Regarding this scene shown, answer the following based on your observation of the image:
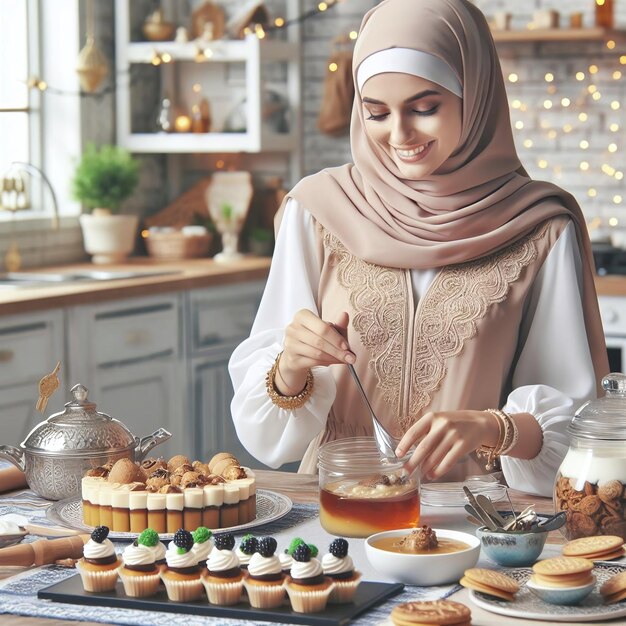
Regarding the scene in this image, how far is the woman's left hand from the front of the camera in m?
1.59

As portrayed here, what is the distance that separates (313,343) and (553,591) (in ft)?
1.86

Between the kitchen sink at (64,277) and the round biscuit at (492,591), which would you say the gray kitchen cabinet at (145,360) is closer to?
the kitchen sink at (64,277)

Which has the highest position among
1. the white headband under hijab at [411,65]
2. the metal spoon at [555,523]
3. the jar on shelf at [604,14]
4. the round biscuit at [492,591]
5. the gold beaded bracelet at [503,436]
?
the jar on shelf at [604,14]

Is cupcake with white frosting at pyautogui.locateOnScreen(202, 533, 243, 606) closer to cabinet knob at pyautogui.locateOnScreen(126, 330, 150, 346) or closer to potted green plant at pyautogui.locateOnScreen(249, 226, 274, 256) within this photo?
cabinet knob at pyautogui.locateOnScreen(126, 330, 150, 346)

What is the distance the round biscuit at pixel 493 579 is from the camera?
1.27 metres

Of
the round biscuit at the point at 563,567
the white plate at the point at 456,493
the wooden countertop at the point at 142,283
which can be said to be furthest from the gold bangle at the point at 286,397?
the wooden countertop at the point at 142,283

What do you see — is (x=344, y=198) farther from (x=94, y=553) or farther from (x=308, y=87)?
(x=308, y=87)

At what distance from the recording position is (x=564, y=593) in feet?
4.10

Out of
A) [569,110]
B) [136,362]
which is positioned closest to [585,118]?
[569,110]

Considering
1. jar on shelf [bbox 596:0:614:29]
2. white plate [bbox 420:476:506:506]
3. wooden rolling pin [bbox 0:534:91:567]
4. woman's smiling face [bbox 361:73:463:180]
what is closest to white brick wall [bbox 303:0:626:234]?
jar on shelf [bbox 596:0:614:29]

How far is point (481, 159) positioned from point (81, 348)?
7.02ft

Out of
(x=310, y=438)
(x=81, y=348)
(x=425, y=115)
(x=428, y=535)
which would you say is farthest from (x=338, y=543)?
(x=81, y=348)

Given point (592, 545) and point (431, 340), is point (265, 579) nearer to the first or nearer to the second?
point (592, 545)

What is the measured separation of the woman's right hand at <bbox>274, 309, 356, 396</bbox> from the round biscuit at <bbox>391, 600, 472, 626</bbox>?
51 centimetres
